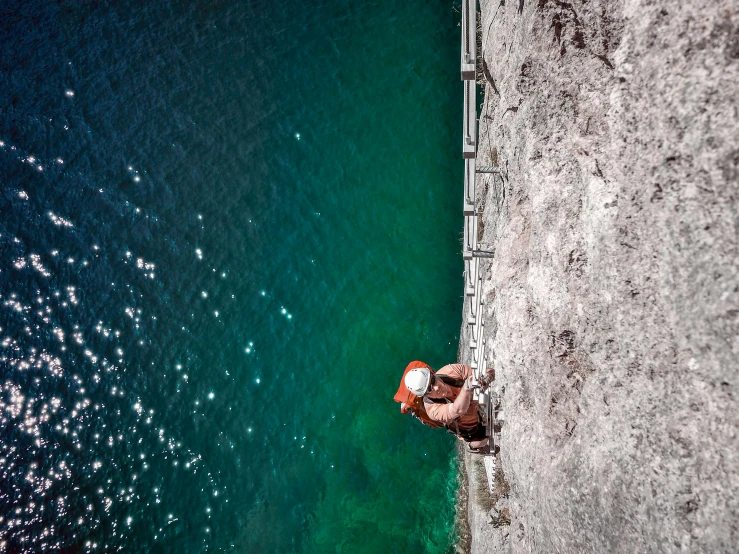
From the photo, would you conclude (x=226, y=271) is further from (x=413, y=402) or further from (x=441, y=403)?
(x=441, y=403)

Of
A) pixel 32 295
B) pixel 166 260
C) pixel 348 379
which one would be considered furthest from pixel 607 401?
pixel 32 295

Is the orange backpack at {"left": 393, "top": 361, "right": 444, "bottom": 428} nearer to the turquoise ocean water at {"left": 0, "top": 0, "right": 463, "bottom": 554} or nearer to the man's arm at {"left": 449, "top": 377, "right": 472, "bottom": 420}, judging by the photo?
the man's arm at {"left": 449, "top": 377, "right": 472, "bottom": 420}

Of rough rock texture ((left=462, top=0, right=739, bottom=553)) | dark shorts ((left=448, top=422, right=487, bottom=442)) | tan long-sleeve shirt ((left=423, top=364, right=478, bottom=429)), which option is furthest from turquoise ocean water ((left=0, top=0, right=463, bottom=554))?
rough rock texture ((left=462, top=0, right=739, bottom=553))

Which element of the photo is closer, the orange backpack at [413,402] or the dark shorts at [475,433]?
the orange backpack at [413,402]

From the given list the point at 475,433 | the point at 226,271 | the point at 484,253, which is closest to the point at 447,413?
the point at 475,433

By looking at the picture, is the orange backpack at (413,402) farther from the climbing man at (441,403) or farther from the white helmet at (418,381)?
the white helmet at (418,381)

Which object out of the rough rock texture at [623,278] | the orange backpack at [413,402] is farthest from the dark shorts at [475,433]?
the rough rock texture at [623,278]

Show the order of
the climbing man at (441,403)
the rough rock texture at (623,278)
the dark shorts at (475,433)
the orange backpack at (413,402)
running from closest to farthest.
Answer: the rough rock texture at (623,278) < the climbing man at (441,403) < the orange backpack at (413,402) < the dark shorts at (475,433)
